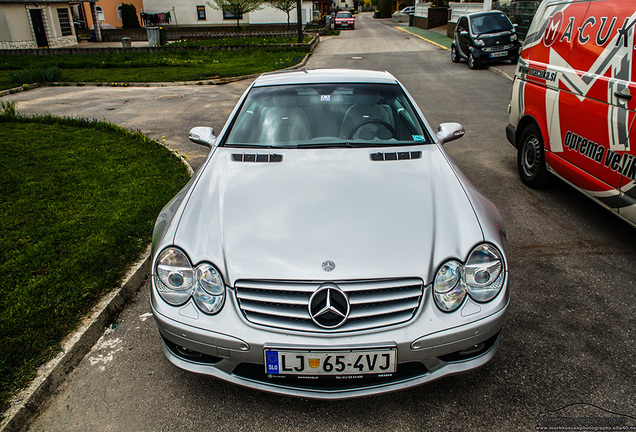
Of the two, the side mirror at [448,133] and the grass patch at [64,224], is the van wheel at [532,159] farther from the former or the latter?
the grass patch at [64,224]

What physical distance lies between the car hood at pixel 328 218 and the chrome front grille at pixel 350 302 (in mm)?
43

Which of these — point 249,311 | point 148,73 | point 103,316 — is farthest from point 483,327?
point 148,73

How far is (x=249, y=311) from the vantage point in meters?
2.24

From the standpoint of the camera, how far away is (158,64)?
18734 millimetres

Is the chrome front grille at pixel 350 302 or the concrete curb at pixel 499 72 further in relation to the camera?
the concrete curb at pixel 499 72

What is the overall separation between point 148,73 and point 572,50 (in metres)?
15.0

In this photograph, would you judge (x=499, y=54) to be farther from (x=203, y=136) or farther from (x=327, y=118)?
(x=203, y=136)

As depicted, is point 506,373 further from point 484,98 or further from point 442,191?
point 484,98

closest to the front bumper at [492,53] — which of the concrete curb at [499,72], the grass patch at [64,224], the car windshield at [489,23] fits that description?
the concrete curb at [499,72]

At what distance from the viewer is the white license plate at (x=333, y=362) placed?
2127mm

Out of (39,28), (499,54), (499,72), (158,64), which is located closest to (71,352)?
(499,72)

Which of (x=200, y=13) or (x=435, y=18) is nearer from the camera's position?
(x=435, y=18)

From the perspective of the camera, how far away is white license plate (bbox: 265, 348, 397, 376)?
213 cm

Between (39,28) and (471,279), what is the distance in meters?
36.8
